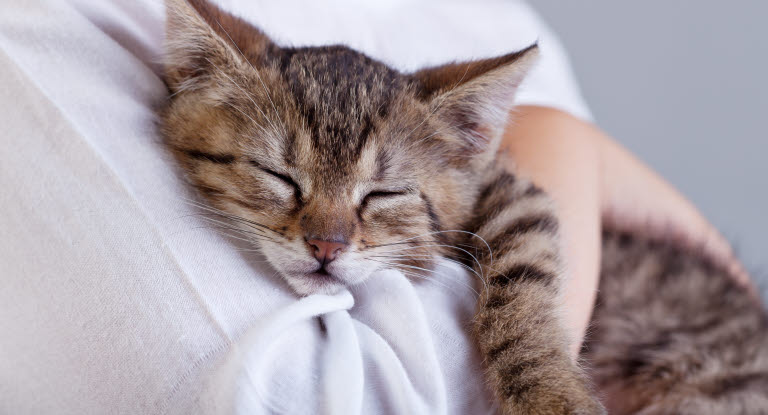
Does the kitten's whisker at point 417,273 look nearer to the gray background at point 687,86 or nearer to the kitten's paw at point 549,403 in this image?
the kitten's paw at point 549,403

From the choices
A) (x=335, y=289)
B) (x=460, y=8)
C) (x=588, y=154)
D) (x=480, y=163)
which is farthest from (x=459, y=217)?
(x=460, y=8)

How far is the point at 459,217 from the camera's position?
3.45 ft

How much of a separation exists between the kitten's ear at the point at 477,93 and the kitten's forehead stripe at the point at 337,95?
67 millimetres

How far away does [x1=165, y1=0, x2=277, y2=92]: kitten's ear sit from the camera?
90cm

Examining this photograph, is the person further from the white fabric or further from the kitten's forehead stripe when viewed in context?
the kitten's forehead stripe

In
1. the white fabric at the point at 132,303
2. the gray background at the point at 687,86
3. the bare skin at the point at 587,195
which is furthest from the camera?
the gray background at the point at 687,86

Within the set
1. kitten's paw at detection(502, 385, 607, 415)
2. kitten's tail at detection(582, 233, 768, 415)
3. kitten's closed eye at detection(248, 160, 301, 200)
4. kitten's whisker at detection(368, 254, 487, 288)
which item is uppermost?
kitten's closed eye at detection(248, 160, 301, 200)

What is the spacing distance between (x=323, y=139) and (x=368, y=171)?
0.09 m

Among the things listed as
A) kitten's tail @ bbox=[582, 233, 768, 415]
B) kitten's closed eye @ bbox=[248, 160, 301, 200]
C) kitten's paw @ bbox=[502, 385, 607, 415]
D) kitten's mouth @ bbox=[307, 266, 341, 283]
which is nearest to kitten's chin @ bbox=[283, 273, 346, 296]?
kitten's mouth @ bbox=[307, 266, 341, 283]

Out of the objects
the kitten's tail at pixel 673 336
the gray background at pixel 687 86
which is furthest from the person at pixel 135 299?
the gray background at pixel 687 86

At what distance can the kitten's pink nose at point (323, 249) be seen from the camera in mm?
875

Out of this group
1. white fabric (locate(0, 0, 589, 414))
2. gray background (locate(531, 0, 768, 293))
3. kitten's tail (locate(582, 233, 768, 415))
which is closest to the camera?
white fabric (locate(0, 0, 589, 414))

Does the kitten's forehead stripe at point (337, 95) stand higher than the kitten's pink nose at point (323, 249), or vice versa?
the kitten's forehead stripe at point (337, 95)

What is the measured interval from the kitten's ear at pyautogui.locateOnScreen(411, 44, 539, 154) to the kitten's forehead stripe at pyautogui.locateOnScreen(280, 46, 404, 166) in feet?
0.22
